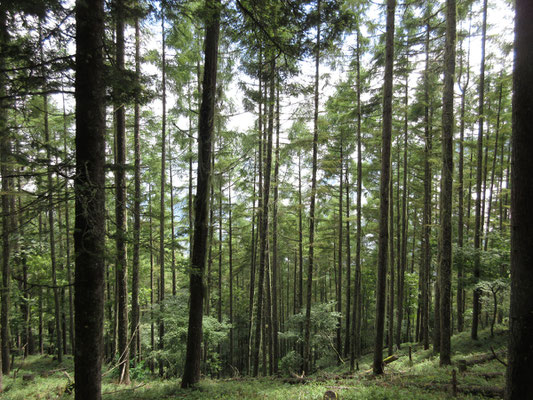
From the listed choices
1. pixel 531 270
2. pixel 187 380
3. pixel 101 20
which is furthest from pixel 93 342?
pixel 531 270

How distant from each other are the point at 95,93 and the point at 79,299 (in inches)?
114

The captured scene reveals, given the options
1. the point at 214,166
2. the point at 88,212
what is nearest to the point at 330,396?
the point at 88,212

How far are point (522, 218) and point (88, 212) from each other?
5.39 metres

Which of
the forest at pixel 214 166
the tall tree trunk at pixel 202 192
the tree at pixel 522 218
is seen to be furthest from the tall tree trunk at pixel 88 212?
the tree at pixel 522 218

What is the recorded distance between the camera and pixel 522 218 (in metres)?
2.97

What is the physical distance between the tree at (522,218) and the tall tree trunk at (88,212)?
5.20 m

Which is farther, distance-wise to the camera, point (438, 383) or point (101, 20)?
point (438, 383)

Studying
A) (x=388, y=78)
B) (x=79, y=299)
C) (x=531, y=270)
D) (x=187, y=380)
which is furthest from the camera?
(x=388, y=78)

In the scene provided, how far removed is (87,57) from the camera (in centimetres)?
351

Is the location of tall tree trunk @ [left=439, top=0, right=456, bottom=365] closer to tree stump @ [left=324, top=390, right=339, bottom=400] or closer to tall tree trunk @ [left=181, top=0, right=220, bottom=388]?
tree stump @ [left=324, top=390, right=339, bottom=400]

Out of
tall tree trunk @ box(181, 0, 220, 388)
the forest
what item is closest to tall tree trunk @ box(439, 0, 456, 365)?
the forest

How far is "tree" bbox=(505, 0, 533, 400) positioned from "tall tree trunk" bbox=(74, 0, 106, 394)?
17.1 feet

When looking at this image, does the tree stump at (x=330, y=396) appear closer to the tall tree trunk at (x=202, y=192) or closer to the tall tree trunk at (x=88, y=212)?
the tall tree trunk at (x=202, y=192)

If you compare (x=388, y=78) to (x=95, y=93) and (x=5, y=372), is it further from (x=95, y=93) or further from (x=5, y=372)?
(x=5, y=372)
